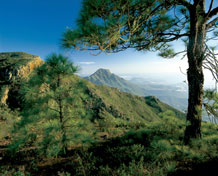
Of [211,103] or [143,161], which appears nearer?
[143,161]

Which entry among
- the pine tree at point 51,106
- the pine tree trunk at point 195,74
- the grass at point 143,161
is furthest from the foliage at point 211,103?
the pine tree at point 51,106

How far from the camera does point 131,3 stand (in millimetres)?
2414

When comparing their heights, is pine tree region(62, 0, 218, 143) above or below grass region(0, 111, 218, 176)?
above

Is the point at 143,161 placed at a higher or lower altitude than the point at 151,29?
lower

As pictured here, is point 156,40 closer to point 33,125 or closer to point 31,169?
point 33,125

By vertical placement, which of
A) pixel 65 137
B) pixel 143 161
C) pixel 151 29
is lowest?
pixel 143 161

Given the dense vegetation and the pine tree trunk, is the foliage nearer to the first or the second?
the pine tree trunk

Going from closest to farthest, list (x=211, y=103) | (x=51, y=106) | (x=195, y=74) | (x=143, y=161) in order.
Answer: (x=143, y=161) → (x=211, y=103) → (x=195, y=74) → (x=51, y=106)

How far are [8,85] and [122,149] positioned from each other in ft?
137

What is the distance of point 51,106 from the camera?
11.0 ft

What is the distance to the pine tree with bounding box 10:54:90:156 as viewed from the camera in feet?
9.99

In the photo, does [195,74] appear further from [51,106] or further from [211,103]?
[51,106]

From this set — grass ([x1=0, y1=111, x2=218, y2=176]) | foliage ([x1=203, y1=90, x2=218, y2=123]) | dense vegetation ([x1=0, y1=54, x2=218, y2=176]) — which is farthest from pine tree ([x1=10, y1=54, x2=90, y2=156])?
foliage ([x1=203, y1=90, x2=218, y2=123])

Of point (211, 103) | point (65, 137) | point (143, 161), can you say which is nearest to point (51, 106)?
point (65, 137)
